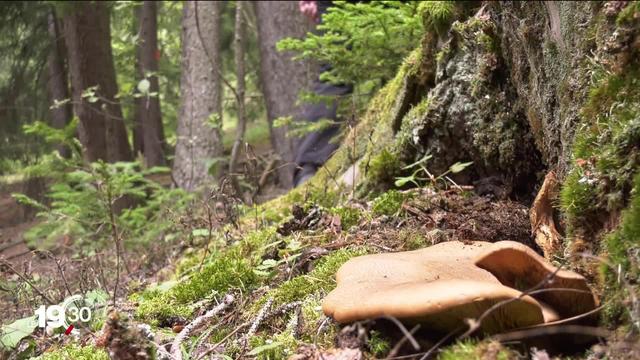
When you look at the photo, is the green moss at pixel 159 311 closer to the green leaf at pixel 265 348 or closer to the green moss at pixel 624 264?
the green leaf at pixel 265 348

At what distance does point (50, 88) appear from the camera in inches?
510

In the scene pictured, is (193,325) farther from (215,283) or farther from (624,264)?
(624,264)

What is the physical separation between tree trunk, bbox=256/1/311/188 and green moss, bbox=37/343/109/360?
7222mm

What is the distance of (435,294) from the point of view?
1572 mm

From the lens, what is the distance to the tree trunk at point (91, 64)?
10891 millimetres

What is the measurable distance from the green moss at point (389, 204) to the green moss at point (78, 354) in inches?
64.7

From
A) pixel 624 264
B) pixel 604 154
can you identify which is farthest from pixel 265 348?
pixel 604 154

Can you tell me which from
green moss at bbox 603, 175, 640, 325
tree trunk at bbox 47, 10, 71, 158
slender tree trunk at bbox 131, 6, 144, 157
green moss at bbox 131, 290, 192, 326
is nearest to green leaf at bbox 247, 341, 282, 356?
green moss at bbox 131, 290, 192, 326

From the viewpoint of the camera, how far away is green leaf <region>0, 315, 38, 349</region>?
9.22 ft

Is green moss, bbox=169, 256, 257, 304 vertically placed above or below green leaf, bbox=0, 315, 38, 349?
above

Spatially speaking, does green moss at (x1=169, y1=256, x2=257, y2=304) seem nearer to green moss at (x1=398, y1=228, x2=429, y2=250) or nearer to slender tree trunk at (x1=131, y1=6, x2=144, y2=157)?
green moss at (x1=398, y1=228, x2=429, y2=250)

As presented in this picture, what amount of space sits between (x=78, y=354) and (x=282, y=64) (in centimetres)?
797

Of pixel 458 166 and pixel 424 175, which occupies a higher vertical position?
pixel 458 166

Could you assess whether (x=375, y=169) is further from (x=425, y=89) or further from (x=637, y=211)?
(x=637, y=211)
